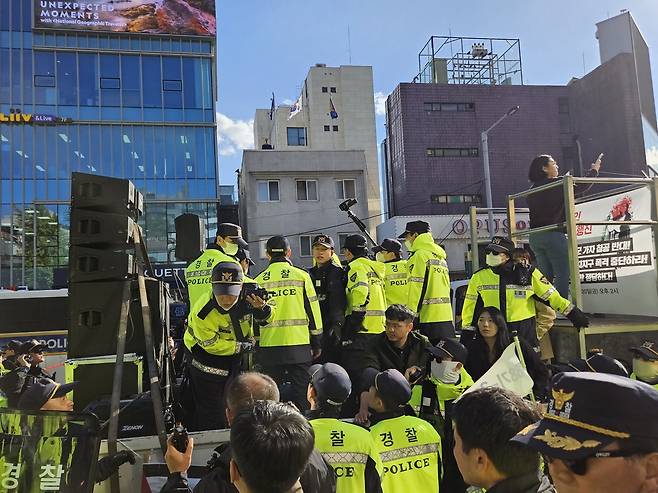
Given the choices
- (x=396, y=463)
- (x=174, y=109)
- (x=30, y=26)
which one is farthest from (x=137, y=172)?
(x=396, y=463)

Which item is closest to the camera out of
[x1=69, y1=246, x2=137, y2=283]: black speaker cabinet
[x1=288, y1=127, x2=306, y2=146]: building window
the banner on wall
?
Answer: [x1=69, y1=246, x2=137, y2=283]: black speaker cabinet

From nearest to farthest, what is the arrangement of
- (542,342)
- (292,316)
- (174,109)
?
(292,316)
(542,342)
(174,109)

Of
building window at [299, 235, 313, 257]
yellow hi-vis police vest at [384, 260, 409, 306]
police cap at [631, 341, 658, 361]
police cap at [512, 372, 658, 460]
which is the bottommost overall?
police cap at [631, 341, 658, 361]

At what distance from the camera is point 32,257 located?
31.0 meters

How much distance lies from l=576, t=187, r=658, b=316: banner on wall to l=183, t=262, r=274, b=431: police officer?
15.8 feet

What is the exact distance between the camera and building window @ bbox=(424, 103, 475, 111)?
105ft

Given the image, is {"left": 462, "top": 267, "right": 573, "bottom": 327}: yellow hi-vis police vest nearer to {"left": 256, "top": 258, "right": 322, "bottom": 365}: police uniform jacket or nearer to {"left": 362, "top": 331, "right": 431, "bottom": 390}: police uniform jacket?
{"left": 362, "top": 331, "right": 431, "bottom": 390}: police uniform jacket

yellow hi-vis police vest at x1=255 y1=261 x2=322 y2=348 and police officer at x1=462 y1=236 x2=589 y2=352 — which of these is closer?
yellow hi-vis police vest at x1=255 y1=261 x2=322 y2=348

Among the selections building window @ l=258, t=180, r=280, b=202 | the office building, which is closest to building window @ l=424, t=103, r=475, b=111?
the office building

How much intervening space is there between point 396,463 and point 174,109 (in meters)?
33.5

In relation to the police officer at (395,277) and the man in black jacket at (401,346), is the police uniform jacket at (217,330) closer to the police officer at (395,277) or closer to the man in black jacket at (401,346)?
the man in black jacket at (401,346)

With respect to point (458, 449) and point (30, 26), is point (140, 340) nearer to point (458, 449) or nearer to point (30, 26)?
point (458, 449)

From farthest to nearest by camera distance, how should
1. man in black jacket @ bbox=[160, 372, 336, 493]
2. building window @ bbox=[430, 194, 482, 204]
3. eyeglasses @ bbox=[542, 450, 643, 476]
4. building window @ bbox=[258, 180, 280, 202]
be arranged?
building window @ bbox=[430, 194, 482, 204], building window @ bbox=[258, 180, 280, 202], man in black jacket @ bbox=[160, 372, 336, 493], eyeglasses @ bbox=[542, 450, 643, 476]

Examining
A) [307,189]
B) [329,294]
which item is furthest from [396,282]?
[307,189]
